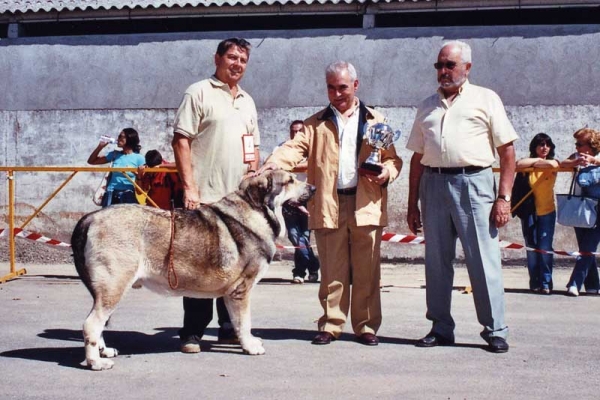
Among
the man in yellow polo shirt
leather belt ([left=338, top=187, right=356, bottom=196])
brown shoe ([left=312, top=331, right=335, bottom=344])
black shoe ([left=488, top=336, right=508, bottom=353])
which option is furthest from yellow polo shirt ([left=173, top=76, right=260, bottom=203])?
black shoe ([left=488, top=336, right=508, bottom=353])

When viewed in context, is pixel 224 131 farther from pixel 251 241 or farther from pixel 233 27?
pixel 233 27

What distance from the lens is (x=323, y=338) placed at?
298 inches

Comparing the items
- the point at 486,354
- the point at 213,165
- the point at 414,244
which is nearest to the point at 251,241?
the point at 213,165

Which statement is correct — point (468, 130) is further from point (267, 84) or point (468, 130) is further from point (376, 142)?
point (267, 84)

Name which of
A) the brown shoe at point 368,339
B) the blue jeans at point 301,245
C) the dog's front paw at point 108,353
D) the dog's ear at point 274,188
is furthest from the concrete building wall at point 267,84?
the dog's front paw at point 108,353

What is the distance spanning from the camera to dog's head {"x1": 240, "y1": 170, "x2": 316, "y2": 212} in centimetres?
707

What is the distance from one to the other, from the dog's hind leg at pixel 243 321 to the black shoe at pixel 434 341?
123 cm

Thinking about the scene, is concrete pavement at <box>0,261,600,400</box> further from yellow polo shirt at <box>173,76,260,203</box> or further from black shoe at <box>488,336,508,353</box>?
yellow polo shirt at <box>173,76,260,203</box>

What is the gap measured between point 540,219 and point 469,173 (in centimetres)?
450

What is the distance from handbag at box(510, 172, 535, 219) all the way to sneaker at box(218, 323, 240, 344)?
5037 millimetres

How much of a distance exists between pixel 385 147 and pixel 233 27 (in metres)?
7.73

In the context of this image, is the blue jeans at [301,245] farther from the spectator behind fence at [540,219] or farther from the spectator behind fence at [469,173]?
the spectator behind fence at [469,173]

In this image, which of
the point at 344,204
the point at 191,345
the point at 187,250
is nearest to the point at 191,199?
the point at 187,250

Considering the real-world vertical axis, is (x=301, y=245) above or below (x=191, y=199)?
below
